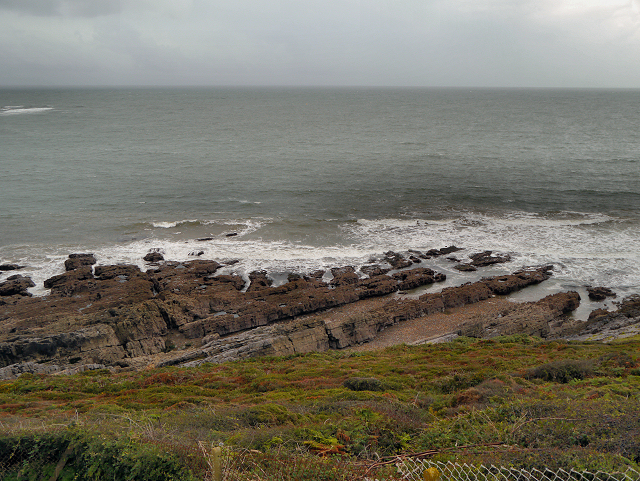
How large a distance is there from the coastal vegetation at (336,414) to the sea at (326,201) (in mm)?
14850

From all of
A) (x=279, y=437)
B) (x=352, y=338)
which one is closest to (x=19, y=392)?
(x=279, y=437)

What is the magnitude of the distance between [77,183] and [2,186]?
28.8ft

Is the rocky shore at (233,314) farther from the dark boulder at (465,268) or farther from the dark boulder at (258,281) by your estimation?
the dark boulder at (465,268)

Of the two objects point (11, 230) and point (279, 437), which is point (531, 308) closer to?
point (279, 437)

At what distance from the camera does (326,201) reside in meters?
48.6

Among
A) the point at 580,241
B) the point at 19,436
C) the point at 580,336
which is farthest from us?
the point at 580,241

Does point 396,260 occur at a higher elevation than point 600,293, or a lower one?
higher

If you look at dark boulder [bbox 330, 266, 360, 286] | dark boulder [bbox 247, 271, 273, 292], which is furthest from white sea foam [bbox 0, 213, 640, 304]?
dark boulder [bbox 330, 266, 360, 286]

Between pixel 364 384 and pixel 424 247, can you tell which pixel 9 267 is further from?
pixel 424 247

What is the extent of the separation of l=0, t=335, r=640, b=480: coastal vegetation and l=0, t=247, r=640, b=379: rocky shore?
2.89 meters

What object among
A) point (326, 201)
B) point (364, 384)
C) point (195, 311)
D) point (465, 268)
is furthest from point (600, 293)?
point (326, 201)

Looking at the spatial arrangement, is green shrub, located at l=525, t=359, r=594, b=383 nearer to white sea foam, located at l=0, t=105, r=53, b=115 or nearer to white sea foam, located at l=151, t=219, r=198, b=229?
white sea foam, located at l=151, t=219, r=198, b=229

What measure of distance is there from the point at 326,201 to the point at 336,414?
130ft

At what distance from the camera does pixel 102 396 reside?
14.4m
